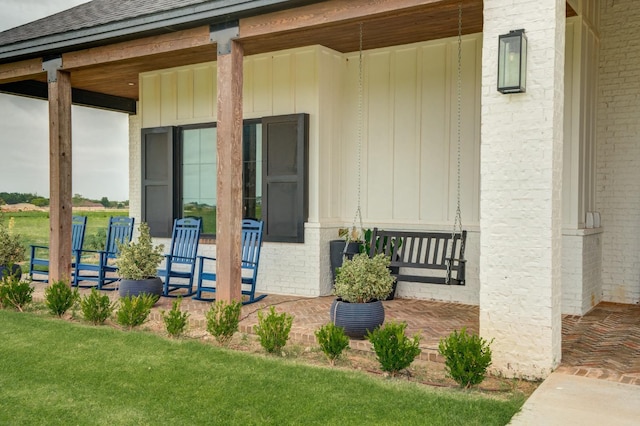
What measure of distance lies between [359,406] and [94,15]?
18.2 ft

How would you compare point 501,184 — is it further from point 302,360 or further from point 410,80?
point 410,80

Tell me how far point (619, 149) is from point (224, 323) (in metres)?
4.68

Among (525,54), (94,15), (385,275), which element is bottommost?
(385,275)

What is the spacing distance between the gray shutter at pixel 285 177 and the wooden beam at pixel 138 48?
1.66 metres

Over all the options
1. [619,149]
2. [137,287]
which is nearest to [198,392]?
[137,287]

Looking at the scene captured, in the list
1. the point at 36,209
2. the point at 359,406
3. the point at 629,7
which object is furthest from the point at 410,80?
the point at 36,209

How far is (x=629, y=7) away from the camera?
6.44 m

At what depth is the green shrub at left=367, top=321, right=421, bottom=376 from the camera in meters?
3.94

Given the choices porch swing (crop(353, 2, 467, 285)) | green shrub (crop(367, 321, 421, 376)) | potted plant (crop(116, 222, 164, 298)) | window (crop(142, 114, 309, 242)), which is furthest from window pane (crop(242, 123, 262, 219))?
green shrub (crop(367, 321, 421, 376))

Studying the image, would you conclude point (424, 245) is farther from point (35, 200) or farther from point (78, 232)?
point (35, 200)

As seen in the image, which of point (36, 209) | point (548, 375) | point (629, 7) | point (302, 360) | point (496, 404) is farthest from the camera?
point (36, 209)

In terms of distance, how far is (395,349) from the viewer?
396cm

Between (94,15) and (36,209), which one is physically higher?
(94,15)

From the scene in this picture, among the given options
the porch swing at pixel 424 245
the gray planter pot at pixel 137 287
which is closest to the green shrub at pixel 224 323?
the gray planter pot at pixel 137 287
